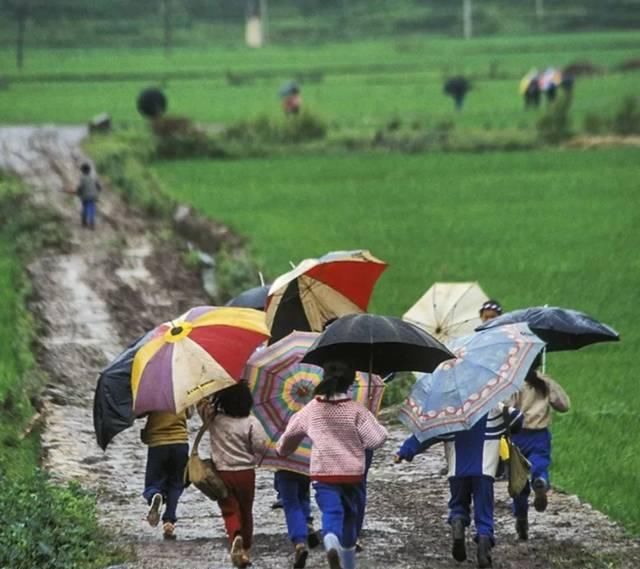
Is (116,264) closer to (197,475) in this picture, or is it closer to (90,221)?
(90,221)

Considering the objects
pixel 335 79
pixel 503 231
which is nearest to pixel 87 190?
pixel 503 231

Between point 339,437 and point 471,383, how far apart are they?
81 centimetres

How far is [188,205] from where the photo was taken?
90.0 ft

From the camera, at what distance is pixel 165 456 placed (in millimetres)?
9664

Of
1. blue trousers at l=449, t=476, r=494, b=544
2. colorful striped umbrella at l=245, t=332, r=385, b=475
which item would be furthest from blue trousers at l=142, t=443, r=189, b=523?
blue trousers at l=449, t=476, r=494, b=544

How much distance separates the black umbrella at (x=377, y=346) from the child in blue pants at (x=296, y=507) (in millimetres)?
722

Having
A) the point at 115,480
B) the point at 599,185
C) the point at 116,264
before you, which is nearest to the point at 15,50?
the point at 599,185

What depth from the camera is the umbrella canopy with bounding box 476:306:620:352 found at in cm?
A: 959

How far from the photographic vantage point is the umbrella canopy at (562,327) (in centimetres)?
959

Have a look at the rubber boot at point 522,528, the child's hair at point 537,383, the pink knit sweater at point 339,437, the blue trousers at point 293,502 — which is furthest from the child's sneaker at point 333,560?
the child's hair at point 537,383

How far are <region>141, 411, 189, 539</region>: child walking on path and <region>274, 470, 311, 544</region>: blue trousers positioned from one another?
0.83 meters

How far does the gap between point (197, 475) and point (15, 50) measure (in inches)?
2838

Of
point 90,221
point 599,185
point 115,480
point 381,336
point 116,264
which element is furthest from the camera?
point 599,185

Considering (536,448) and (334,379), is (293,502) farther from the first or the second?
(536,448)
